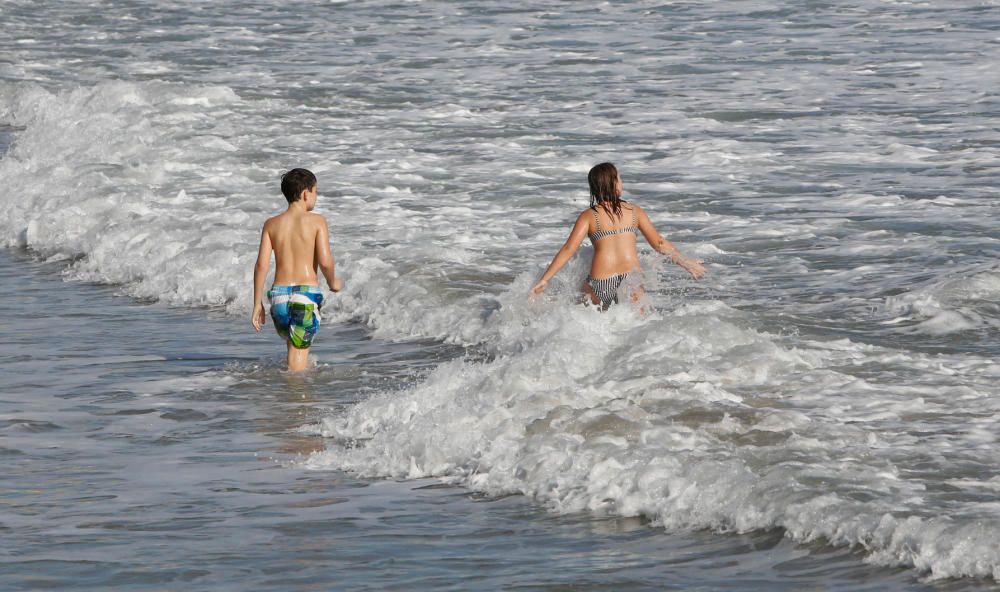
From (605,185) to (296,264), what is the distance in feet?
7.20

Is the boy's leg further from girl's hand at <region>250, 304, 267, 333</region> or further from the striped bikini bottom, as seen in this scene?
the striped bikini bottom

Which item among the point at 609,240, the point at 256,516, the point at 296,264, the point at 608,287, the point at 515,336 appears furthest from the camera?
the point at 515,336

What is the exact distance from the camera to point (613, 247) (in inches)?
418

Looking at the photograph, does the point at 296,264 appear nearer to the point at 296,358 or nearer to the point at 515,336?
the point at 296,358

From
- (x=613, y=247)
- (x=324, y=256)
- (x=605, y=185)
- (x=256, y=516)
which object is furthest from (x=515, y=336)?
(x=256, y=516)

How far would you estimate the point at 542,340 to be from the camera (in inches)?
398

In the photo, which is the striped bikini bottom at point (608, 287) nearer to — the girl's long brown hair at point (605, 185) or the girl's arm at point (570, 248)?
the girl's arm at point (570, 248)

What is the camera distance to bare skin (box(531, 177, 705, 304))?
10.5m

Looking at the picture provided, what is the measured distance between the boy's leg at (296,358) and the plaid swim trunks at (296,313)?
36 mm

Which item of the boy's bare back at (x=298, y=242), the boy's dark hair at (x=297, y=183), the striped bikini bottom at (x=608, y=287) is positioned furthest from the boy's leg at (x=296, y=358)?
the striped bikini bottom at (x=608, y=287)

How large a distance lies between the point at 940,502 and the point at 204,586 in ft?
10.8

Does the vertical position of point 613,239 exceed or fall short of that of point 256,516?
it exceeds it

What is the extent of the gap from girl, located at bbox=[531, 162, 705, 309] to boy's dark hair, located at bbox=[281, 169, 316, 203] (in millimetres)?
1733

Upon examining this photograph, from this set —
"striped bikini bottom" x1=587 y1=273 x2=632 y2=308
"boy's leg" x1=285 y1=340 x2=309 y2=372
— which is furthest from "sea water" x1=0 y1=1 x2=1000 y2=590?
"striped bikini bottom" x1=587 y1=273 x2=632 y2=308
